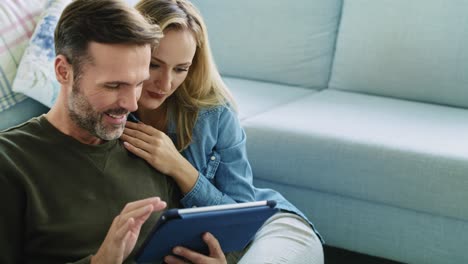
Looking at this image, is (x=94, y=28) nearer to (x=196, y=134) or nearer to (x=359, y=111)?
(x=196, y=134)

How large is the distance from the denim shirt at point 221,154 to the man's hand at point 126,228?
445mm

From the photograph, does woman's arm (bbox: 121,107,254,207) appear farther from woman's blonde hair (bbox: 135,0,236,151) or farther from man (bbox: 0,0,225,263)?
man (bbox: 0,0,225,263)

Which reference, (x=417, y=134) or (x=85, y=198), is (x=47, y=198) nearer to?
(x=85, y=198)

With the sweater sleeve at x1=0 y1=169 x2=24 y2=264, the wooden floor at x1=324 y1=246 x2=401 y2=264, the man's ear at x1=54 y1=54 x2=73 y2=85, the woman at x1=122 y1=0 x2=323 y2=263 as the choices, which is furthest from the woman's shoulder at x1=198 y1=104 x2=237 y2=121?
the wooden floor at x1=324 y1=246 x2=401 y2=264

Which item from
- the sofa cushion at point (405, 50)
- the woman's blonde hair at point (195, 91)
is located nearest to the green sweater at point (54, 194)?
the woman's blonde hair at point (195, 91)

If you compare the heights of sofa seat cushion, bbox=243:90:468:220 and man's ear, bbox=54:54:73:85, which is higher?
man's ear, bbox=54:54:73:85

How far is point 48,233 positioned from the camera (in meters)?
1.14

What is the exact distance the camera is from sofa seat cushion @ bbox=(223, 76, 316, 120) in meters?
2.34

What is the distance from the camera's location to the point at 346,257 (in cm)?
219

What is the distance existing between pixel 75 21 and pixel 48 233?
38 cm

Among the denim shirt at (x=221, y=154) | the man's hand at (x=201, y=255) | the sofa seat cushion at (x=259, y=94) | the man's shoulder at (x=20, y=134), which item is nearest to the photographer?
the man's shoulder at (x=20, y=134)

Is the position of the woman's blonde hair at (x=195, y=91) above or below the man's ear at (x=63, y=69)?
below

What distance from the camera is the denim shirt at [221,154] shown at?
153 centimetres

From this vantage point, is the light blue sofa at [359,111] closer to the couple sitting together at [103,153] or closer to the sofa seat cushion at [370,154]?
the sofa seat cushion at [370,154]
